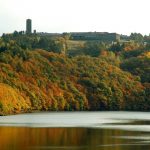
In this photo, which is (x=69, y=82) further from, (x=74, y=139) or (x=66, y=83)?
(x=74, y=139)

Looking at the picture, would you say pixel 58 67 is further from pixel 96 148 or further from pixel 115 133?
pixel 96 148

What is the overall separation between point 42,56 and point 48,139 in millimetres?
113657

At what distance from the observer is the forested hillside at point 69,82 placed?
161 m

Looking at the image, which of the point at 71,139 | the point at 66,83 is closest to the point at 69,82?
the point at 66,83

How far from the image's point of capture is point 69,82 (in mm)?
179125

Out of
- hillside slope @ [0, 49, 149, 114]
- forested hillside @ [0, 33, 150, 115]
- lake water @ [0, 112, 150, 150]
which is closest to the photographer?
lake water @ [0, 112, 150, 150]

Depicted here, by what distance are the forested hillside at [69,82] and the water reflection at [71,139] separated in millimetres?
68826

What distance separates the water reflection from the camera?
62906mm

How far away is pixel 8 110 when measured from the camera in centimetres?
13688

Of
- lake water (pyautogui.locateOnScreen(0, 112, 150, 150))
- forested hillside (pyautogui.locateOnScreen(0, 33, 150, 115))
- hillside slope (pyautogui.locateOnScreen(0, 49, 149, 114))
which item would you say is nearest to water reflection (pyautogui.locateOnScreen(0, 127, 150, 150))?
lake water (pyautogui.locateOnScreen(0, 112, 150, 150))

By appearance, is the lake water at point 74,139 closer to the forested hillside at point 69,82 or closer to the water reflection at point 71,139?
the water reflection at point 71,139

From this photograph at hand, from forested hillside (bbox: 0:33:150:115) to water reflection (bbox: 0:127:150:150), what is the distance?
226 feet

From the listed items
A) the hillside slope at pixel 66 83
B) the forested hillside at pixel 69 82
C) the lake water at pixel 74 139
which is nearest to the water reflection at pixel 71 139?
the lake water at pixel 74 139

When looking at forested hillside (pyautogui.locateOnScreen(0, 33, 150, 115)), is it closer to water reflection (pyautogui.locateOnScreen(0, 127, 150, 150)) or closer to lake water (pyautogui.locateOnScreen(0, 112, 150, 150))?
lake water (pyautogui.locateOnScreen(0, 112, 150, 150))
